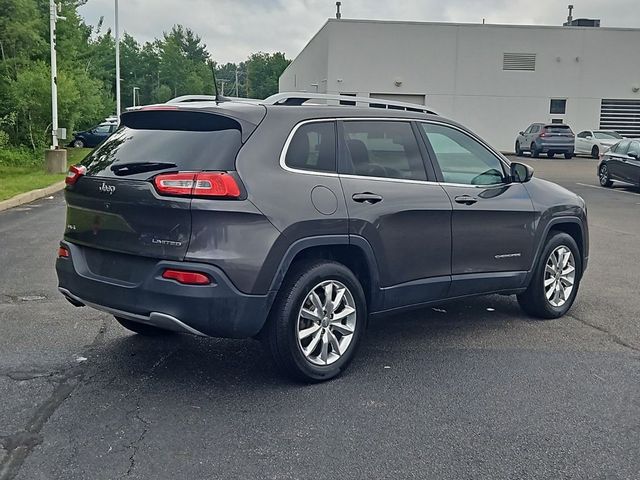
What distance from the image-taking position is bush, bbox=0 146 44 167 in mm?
24984

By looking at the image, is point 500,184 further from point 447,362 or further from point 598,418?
point 598,418

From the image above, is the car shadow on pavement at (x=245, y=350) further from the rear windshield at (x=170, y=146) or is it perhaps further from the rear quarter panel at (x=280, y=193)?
the rear windshield at (x=170, y=146)

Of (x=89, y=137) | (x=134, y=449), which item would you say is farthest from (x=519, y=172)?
(x=89, y=137)

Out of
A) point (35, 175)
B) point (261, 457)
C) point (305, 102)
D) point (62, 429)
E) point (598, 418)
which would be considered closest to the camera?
point (261, 457)

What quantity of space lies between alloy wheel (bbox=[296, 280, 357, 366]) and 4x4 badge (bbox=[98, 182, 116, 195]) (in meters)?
1.39

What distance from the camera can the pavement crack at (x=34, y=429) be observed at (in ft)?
12.0

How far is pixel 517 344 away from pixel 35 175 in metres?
18.7

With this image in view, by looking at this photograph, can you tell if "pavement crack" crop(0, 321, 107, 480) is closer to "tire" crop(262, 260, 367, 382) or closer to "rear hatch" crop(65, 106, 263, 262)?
"rear hatch" crop(65, 106, 263, 262)

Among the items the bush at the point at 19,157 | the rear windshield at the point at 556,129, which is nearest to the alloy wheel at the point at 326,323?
the bush at the point at 19,157

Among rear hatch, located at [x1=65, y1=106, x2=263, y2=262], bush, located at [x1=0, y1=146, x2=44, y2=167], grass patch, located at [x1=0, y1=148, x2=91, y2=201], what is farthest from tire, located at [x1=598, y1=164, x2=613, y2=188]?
rear hatch, located at [x1=65, y1=106, x2=263, y2=262]

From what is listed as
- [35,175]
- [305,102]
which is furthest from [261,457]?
[35,175]

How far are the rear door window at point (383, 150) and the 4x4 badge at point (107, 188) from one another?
1.53 meters

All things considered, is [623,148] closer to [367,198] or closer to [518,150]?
[367,198]

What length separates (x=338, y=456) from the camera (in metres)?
3.80
